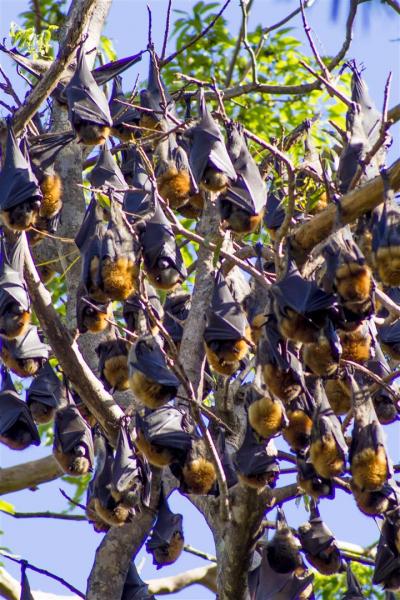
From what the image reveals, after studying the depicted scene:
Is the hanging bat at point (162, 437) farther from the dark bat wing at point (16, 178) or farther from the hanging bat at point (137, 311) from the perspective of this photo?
the dark bat wing at point (16, 178)

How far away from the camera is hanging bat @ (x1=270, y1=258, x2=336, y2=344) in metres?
5.80

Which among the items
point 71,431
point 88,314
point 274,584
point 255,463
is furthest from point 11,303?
point 274,584

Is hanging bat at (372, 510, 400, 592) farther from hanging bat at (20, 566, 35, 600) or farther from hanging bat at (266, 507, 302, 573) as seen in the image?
hanging bat at (20, 566, 35, 600)

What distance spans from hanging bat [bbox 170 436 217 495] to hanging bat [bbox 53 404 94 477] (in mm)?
1071

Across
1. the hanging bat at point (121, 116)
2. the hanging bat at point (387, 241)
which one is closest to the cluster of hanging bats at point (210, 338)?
the hanging bat at point (387, 241)

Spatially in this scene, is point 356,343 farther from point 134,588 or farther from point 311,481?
point 134,588

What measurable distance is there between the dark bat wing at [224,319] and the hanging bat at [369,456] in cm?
92

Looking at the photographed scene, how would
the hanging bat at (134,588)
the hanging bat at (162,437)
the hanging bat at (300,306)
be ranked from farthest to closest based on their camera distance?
the hanging bat at (134,588) < the hanging bat at (162,437) < the hanging bat at (300,306)

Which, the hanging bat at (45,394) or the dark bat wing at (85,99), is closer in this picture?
the dark bat wing at (85,99)

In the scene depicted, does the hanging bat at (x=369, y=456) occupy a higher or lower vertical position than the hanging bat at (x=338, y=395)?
lower

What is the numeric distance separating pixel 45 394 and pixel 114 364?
2.72ft

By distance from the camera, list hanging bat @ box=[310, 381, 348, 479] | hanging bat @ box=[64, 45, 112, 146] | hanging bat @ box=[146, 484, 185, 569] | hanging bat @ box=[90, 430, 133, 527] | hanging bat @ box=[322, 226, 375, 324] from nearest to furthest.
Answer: hanging bat @ box=[322, 226, 375, 324]
hanging bat @ box=[310, 381, 348, 479]
hanging bat @ box=[90, 430, 133, 527]
hanging bat @ box=[64, 45, 112, 146]
hanging bat @ box=[146, 484, 185, 569]

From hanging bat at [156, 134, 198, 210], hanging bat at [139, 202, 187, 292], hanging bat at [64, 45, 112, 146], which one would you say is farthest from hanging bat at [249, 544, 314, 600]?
hanging bat at [64, 45, 112, 146]

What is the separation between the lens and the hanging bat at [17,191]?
24.1ft
